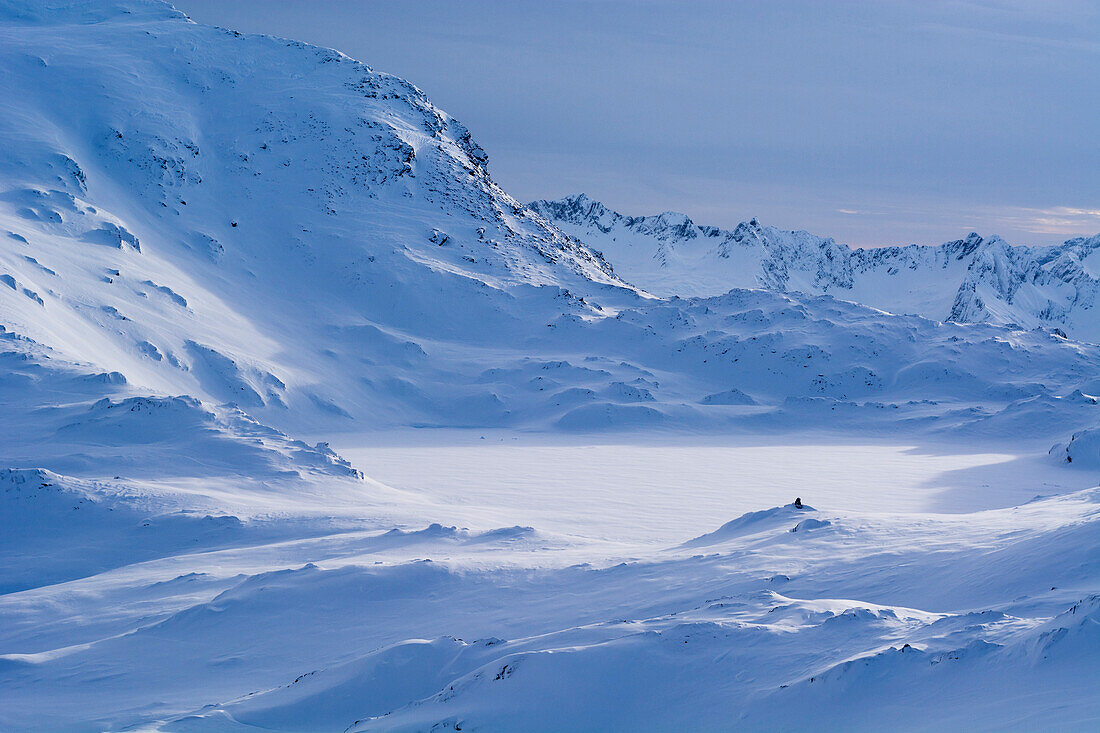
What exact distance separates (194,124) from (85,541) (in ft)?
174

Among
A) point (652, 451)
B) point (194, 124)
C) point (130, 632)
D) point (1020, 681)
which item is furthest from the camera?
point (194, 124)

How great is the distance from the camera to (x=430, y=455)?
113 feet

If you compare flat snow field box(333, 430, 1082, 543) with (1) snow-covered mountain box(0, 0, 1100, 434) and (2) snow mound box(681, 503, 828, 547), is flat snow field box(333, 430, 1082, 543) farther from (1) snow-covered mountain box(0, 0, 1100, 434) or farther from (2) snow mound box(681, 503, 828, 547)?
(1) snow-covered mountain box(0, 0, 1100, 434)

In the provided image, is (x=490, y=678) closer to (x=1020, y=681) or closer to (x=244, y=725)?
(x=244, y=725)

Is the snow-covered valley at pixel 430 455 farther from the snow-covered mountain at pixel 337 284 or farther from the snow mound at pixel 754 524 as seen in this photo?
the snow-covered mountain at pixel 337 284

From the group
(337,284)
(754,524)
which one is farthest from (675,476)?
(337,284)

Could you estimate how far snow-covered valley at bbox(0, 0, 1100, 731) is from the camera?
820 cm

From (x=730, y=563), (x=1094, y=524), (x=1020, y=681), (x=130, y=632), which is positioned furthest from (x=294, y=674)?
(x=1094, y=524)

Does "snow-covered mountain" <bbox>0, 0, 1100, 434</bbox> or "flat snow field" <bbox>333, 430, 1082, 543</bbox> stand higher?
"snow-covered mountain" <bbox>0, 0, 1100, 434</bbox>

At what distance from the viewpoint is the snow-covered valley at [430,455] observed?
26.9 feet

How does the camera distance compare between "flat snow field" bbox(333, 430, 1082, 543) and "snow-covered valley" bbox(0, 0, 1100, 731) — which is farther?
"flat snow field" bbox(333, 430, 1082, 543)

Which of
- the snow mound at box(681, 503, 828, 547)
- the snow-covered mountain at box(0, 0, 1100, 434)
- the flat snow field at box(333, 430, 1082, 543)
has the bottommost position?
the snow mound at box(681, 503, 828, 547)

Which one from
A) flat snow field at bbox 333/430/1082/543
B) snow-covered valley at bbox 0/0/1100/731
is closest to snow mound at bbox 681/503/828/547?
snow-covered valley at bbox 0/0/1100/731

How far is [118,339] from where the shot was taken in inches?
1490
